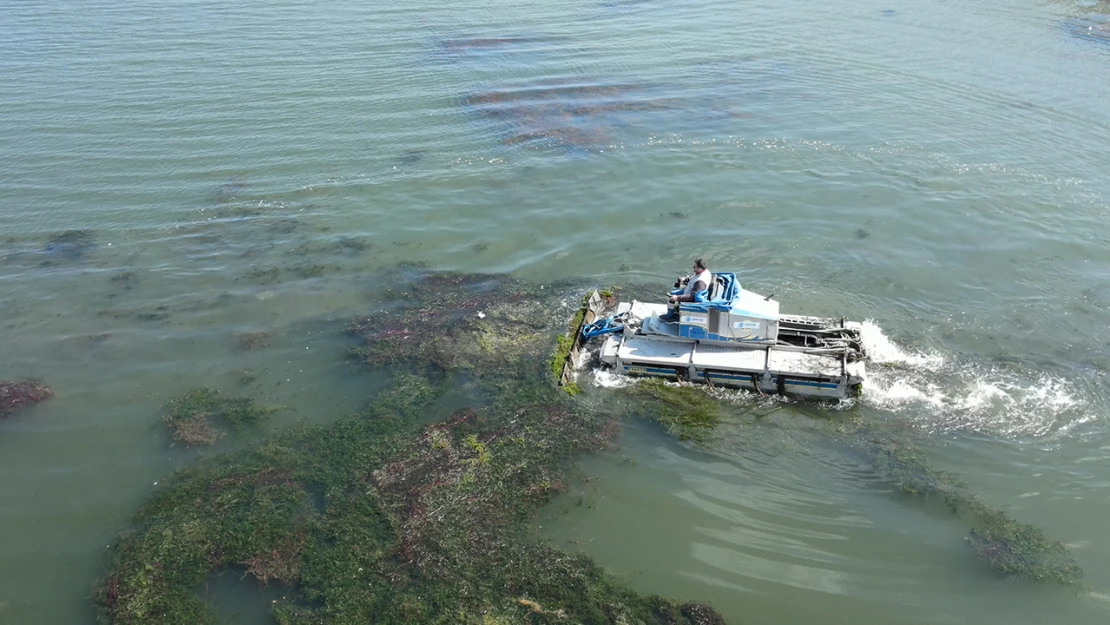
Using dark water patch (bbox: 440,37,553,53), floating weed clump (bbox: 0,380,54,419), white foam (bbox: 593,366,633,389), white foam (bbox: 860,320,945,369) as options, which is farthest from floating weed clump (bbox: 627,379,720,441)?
dark water patch (bbox: 440,37,553,53)

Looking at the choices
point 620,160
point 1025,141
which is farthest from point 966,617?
point 1025,141

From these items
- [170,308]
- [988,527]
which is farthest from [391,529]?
[170,308]

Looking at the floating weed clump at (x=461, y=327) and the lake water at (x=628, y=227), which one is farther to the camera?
the floating weed clump at (x=461, y=327)

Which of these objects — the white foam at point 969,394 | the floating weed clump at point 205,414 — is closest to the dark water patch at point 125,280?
the floating weed clump at point 205,414

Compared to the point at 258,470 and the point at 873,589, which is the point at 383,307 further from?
the point at 873,589

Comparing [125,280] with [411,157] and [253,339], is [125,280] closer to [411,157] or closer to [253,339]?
[253,339]

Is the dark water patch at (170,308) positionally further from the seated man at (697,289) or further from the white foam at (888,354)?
the white foam at (888,354)
